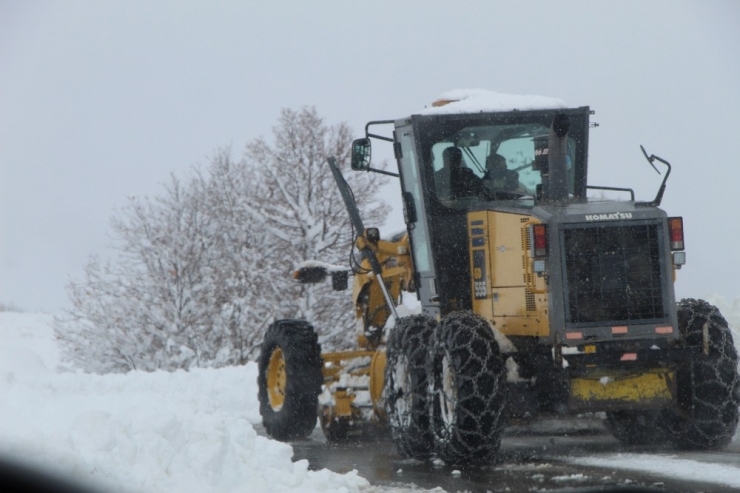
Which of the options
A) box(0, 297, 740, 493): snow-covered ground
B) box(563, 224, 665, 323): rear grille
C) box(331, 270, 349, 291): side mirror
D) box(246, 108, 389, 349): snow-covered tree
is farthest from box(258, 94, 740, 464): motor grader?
box(246, 108, 389, 349): snow-covered tree

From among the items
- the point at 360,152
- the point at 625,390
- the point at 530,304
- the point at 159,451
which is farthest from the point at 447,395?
the point at 159,451

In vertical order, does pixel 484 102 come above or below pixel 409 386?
above

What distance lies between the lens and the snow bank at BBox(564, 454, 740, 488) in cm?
755

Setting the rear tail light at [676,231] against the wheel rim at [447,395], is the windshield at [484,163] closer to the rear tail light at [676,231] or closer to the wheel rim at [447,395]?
the rear tail light at [676,231]

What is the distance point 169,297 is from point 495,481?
104ft

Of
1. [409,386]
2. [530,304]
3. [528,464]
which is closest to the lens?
[528,464]

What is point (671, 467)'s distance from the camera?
8.12m

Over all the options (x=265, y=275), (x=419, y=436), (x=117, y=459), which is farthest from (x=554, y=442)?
(x=265, y=275)

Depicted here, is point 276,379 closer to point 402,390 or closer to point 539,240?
point 402,390

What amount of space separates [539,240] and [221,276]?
32.0 meters

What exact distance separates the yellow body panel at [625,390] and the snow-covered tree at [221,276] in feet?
95.1

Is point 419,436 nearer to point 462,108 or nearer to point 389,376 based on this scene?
point 389,376

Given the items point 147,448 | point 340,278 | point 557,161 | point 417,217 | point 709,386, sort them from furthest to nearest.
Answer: point 340,278 < point 417,217 < point 557,161 < point 709,386 < point 147,448

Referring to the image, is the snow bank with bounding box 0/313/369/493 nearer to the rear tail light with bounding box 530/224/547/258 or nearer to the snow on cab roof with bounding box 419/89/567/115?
the rear tail light with bounding box 530/224/547/258
